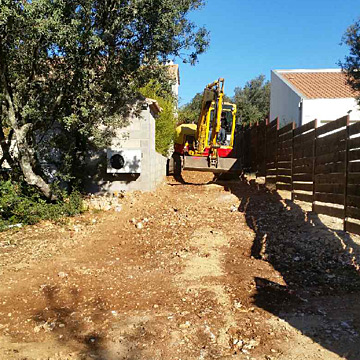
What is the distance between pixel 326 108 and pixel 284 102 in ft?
11.6

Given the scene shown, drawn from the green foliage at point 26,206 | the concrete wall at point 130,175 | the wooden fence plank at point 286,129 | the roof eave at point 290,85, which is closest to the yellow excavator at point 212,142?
the concrete wall at point 130,175

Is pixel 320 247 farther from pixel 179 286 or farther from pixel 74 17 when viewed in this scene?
pixel 74 17

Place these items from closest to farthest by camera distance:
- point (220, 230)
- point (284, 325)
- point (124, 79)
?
1. point (284, 325)
2. point (220, 230)
3. point (124, 79)

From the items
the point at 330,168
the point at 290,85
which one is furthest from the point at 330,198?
the point at 290,85

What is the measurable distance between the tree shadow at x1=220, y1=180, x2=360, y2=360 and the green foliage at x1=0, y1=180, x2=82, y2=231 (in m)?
4.38

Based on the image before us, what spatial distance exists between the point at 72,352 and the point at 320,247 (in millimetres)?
4185

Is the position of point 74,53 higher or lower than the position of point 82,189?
higher

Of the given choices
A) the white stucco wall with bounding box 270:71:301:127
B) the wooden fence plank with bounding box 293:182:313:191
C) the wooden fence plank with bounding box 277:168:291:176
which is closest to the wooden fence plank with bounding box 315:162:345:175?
the wooden fence plank with bounding box 293:182:313:191

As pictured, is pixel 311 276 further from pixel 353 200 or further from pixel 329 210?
pixel 329 210

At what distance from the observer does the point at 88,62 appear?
8.15m

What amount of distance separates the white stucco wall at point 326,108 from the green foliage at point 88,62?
30.0ft

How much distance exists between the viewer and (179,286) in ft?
15.5

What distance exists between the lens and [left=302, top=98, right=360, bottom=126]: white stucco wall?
52.3ft

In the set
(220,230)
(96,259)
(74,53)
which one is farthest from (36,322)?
(74,53)
